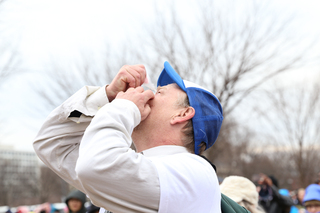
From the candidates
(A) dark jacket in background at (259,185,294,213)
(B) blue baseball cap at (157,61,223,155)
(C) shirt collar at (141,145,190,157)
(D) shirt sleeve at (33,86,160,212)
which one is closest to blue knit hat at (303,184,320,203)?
(A) dark jacket in background at (259,185,294,213)

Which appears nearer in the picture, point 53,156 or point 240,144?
point 53,156

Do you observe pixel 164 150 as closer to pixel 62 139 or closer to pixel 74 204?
pixel 62 139

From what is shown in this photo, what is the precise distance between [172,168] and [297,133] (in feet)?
49.7

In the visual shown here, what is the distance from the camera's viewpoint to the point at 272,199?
270 inches

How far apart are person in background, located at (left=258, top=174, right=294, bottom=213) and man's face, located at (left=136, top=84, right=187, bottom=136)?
5.62 metres

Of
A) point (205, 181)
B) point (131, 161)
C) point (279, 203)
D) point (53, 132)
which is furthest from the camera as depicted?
point (279, 203)

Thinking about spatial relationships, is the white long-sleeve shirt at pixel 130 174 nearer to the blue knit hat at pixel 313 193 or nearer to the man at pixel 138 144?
the man at pixel 138 144

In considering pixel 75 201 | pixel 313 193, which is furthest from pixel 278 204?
pixel 75 201

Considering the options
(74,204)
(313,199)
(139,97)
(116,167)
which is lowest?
(74,204)

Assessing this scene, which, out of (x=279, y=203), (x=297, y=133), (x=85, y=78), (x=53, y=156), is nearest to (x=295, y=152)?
(x=297, y=133)

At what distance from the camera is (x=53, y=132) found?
2.01 metres

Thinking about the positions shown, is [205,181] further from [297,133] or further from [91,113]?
[297,133]

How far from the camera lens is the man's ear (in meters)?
1.82

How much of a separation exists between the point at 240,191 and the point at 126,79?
2214 mm
